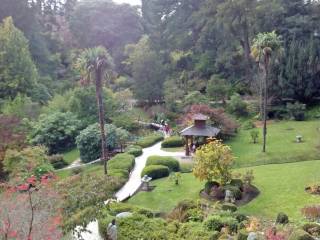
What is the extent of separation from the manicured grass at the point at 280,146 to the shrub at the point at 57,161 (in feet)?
43.3

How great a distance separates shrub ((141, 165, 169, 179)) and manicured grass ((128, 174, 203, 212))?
1.15 metres

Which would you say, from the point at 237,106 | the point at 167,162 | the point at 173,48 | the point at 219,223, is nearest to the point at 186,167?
the point at 167,162

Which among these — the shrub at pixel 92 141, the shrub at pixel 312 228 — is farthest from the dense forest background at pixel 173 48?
the shrub at pixel 312 228

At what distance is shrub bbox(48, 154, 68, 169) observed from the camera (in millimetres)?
37562

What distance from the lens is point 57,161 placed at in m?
37.9

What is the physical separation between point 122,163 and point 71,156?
9.34 m

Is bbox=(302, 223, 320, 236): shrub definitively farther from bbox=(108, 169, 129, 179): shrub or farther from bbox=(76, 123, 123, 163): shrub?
Answer: bbox=(76, 123, 123, 163): shrub

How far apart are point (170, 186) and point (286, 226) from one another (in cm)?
1030

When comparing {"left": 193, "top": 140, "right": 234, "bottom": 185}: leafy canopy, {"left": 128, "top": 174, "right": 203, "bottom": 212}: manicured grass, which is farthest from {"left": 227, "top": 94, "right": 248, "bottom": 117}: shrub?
{"left": 193, "top": 140, "right": 234, "bottom": 185}: leafy canopy

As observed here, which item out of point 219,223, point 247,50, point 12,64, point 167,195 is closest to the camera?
point 219,223

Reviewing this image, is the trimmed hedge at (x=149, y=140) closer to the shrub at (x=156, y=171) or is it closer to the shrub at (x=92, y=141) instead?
the shrub at (x=92, y=141)

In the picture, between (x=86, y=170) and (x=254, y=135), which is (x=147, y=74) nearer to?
(x=254, y=135)

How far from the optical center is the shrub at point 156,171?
30.6 metres

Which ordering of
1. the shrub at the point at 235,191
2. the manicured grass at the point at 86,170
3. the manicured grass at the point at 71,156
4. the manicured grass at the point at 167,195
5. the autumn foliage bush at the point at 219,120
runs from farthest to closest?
the manicured grass at the point at 71,156
the autumn foliage bush at the point at 219,120
the manicured grass at the point at 86,170
the manicured grass at the point at 167,195
the shrub at the point at 235,191
